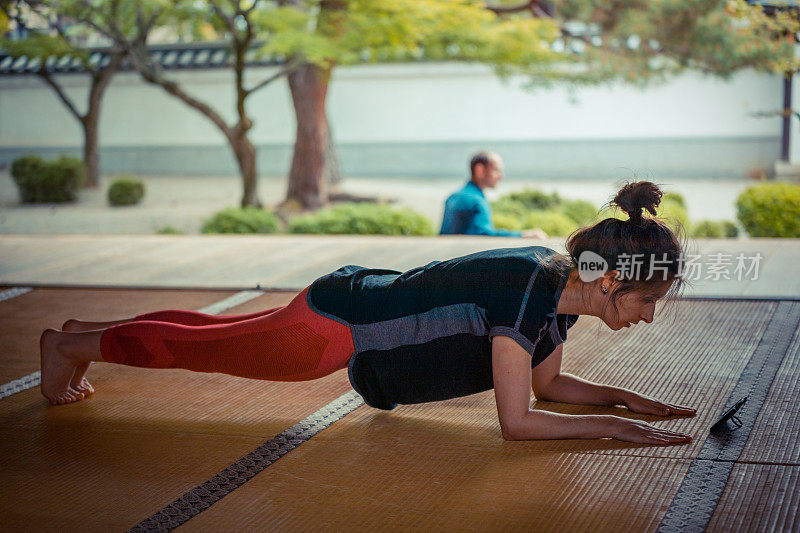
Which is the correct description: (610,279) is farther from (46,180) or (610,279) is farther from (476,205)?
(46,180)

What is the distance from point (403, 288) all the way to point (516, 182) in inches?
465

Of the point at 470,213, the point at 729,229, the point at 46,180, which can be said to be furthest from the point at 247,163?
the point at 470,213

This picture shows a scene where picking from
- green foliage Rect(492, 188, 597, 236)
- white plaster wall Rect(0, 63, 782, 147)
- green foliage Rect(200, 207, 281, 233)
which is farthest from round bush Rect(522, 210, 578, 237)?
white plaster wall Rect(0, 63, 782, 147)

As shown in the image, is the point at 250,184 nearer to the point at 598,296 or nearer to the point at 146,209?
the point at 146,209

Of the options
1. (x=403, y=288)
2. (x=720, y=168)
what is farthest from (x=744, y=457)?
(x=720, y=168)

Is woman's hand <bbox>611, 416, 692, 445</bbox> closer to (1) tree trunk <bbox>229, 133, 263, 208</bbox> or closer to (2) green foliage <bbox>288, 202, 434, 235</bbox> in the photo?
(2) green foliage <bbox>288, 202, 434, 235</bbox>

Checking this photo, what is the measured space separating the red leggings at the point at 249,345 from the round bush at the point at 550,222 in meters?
4.83

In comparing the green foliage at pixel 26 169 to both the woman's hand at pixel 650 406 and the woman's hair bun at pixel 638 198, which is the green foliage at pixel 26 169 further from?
the woman's hair bun at pixel 638 198

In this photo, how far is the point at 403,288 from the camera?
1.92m

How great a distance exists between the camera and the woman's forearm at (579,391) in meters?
2.11

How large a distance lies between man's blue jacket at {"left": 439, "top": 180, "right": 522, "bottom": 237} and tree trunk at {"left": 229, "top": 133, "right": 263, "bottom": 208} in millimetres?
4497

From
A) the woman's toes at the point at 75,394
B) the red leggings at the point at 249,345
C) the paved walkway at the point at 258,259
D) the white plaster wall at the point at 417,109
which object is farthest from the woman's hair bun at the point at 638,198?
the white plaster wall at the point at 417,109

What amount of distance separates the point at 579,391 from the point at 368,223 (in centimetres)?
485

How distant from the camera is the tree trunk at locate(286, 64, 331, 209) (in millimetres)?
8953
